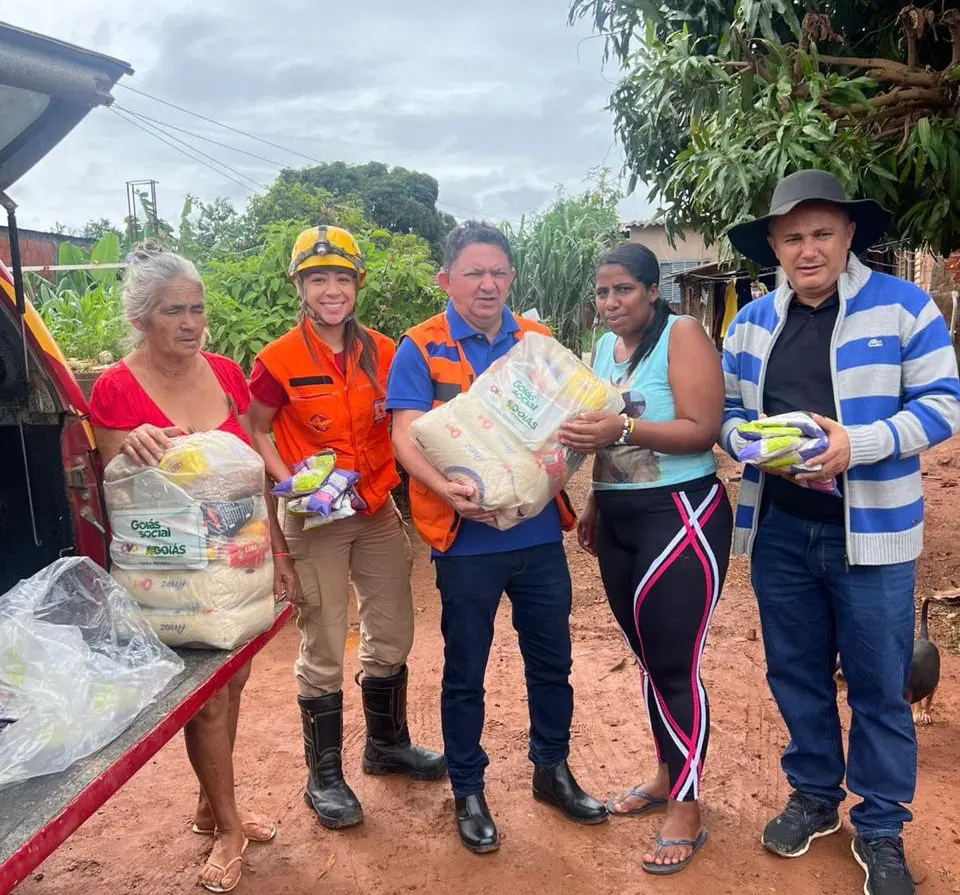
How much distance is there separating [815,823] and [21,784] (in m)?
2.42

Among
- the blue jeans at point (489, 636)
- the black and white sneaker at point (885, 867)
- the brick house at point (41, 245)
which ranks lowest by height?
the black and white sneaker at point (885, 867)

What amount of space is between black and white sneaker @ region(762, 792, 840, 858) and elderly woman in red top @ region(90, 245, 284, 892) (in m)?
1.77

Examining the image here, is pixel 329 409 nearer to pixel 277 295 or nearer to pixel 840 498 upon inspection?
pixel 840 498

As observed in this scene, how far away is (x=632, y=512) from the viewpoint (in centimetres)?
279

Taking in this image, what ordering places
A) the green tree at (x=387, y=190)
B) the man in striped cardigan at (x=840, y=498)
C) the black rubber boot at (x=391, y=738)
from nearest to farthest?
the man in striped cardigan at (x=840, y=498) < the black rubber boot at (x=391, y=738) < the green tree at (x=387, y=190)

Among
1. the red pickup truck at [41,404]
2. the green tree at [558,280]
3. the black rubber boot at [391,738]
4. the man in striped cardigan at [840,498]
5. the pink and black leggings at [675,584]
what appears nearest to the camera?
the red pickup truck at [41,404]

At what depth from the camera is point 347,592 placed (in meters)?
3.23

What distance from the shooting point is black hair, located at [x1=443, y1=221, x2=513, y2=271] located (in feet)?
9.32

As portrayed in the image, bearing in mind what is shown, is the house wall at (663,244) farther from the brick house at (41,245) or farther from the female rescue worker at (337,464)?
the female rescue worker at (337,464)

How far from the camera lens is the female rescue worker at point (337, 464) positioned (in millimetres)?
3066

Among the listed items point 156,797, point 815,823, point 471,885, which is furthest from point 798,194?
point 156,797

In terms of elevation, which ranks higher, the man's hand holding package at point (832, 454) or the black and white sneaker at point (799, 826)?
the man's hand holding package at point (832, 454)

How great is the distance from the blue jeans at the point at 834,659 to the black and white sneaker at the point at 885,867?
3 cm

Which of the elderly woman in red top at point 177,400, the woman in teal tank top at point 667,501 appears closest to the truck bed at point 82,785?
the elderly woman in red top at point 177,400
